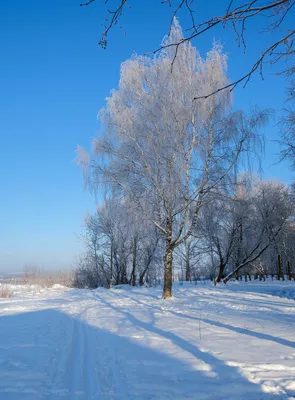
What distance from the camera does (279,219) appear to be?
29.0 m

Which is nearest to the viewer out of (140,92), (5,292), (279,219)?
(140,92)

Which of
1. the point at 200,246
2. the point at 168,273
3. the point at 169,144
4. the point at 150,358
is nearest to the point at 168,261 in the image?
the point at 168,273


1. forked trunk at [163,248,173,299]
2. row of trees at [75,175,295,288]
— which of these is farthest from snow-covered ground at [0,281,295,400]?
row of trees at [75,175,295,288]

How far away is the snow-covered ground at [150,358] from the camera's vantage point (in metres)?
3.42

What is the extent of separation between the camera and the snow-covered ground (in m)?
3.42

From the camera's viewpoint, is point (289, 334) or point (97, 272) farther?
point (97, 272)

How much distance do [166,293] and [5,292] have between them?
10573mm

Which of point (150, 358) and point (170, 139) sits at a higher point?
point (170, 139)

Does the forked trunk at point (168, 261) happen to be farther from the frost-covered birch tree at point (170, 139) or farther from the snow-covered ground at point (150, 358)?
the snow-covered ground at point (150, 358)

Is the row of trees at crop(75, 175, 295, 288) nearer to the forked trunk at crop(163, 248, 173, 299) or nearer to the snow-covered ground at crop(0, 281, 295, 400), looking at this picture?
the forked trunk at crop(163, 248, 173, 299)

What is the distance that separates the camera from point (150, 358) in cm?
459

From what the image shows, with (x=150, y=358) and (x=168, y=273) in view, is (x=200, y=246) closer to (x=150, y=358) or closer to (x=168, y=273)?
(x=168, y=273)

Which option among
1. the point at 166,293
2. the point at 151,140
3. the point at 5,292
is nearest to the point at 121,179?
the point at 151,140

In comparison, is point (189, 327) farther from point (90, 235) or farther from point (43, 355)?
point (90, 235)
